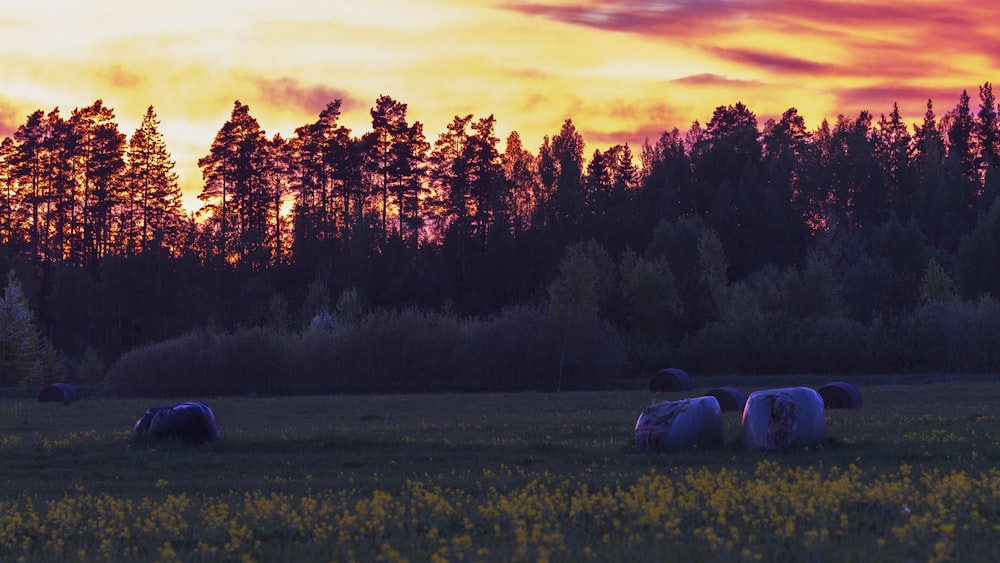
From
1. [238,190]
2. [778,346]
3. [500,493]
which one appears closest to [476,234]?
[238,190]

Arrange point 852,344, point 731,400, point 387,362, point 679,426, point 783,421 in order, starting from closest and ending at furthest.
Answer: point 783,421
point 679,426
point 731,400
point 387,362
point 852,344

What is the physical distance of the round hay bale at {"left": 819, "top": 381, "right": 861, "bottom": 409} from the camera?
146 feet

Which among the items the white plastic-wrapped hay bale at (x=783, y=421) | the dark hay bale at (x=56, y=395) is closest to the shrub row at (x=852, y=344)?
the dark hay bale at (x=56, y=395)

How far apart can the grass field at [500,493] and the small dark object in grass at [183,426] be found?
1.73 feet

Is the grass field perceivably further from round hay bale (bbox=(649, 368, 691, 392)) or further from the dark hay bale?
the dark hay bale

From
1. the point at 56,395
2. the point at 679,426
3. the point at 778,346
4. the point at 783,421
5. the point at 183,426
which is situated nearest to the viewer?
the point at 783,421

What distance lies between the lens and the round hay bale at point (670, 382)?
214 feet

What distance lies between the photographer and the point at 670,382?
65.5 meters

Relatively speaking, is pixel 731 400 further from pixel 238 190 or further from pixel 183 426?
pixel 238 190

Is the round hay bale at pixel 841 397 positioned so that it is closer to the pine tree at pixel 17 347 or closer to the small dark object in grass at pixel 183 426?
the small dark object in grass at pixel 183 426

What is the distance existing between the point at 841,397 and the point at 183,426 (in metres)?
25.5

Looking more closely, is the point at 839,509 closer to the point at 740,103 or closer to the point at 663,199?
the point at 663,199

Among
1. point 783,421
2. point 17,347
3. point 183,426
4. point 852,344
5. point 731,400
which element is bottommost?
point 731,400

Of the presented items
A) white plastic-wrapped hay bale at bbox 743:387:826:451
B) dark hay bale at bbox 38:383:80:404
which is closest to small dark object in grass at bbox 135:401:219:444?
white plastic-wrapped hay bale at bbox 743:387:826:451
